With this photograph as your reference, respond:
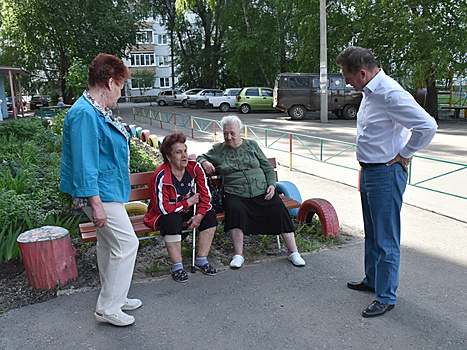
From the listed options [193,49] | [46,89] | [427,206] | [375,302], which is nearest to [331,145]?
[427,206]

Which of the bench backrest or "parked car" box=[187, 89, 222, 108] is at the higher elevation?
"parked car" box=[187, 89, 222, 108]

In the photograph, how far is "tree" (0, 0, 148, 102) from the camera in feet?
99.5

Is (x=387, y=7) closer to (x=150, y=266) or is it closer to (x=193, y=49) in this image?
(x=150, y=266)

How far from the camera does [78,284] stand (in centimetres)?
399

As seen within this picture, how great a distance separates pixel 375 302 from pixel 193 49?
41.0 meters

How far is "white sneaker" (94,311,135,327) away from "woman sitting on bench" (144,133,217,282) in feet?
2.61

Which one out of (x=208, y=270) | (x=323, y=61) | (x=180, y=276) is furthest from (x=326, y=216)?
(x=323, y=61)

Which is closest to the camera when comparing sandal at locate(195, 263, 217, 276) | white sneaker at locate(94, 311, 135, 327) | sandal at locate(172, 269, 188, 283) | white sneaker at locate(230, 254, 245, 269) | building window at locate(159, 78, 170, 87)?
white sneaker at locate(94, 311, 135, 327)

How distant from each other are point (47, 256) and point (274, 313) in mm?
1949

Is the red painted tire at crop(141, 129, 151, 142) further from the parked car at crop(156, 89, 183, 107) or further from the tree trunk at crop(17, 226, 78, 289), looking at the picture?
the parked car at crop(156, 89, 183, 107)

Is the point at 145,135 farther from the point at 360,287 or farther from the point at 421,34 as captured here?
the point at 421,34

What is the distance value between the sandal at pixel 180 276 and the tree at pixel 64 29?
29.3 m

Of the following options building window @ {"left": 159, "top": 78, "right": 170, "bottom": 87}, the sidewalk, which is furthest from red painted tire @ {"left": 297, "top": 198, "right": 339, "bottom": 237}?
building window @ {"left": 159, "top": 78, "right": 170, "bottom": 87}

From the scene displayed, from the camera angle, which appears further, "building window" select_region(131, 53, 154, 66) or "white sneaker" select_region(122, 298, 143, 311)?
"building window" select_region(131, 53, 154, 66)
